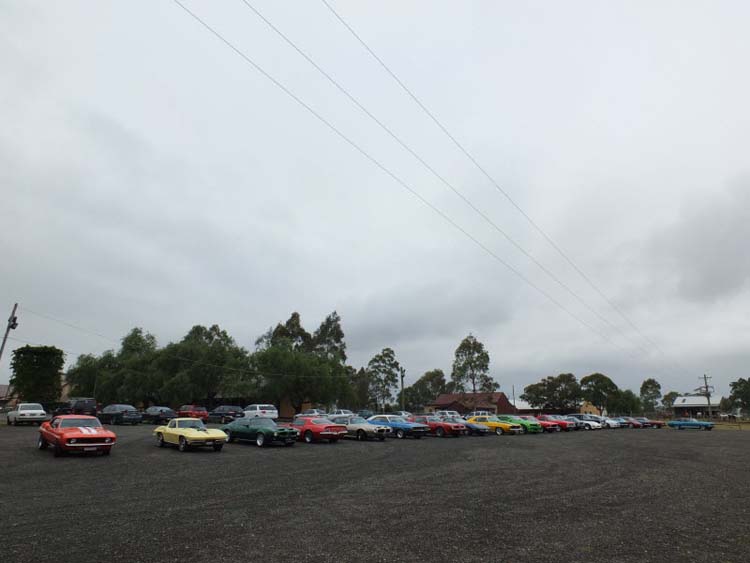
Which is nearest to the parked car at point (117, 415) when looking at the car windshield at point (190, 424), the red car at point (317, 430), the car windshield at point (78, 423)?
the red car at point (317, 430)

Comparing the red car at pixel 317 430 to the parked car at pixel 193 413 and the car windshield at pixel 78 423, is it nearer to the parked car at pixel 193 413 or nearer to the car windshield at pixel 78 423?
the car windshield at pixel 78 423

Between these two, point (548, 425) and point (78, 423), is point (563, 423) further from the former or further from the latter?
point (78, 423)

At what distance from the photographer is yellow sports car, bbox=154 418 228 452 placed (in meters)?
20.0

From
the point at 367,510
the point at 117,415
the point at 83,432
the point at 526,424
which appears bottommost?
the point at 367,510

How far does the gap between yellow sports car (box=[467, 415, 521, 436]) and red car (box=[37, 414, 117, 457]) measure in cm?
2549

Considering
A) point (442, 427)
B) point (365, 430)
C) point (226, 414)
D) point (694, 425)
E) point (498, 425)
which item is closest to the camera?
point (365, 430)

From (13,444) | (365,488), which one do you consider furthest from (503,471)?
(13,444)

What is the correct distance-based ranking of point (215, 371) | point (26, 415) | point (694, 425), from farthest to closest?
1. point (215, 371)
2. point (694, 425)
3. point (26, 415)

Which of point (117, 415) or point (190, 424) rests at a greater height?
point (190, 424)

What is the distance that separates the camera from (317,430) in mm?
25312

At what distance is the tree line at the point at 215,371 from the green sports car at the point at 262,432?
3457cm

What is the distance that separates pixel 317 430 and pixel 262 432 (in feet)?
11.8

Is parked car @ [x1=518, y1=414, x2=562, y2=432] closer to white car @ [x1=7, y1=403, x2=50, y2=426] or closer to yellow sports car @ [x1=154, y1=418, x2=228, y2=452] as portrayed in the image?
yellow sports car @ [x1=154, y1=418, x2=228, y2=452]

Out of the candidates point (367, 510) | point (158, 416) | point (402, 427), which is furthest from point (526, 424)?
point (367, 510)
